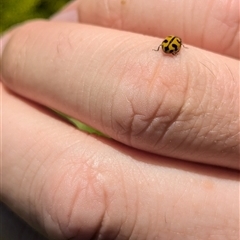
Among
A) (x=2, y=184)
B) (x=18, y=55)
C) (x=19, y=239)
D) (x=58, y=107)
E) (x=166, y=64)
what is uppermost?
(x=166, y=64)

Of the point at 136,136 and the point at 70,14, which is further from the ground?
the point at 70,14

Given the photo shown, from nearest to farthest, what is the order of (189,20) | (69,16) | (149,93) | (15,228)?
(149,93)
(189,20)
(15,228)
(69,16)

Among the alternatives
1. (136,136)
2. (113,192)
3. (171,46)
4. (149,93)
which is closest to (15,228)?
(113,192)

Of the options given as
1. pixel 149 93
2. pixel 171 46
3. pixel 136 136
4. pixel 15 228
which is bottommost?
pixel 15 228

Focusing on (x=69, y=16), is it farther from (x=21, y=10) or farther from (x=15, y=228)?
(x=15, y=228)

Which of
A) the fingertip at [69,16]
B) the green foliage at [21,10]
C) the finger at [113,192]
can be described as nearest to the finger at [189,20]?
the fingertip at [69,16]

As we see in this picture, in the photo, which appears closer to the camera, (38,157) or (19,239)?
(38,157)

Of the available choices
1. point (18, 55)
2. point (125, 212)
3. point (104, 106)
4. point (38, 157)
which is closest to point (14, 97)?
point (18, 55)

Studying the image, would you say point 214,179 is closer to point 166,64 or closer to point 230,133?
point 230,133
